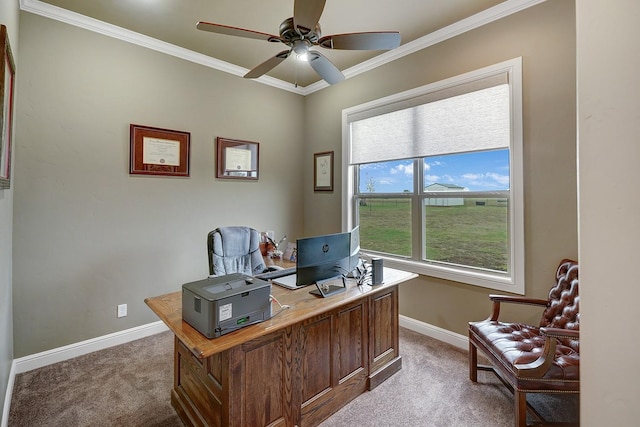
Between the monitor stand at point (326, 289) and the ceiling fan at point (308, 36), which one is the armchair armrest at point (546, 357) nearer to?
the monitor stand at point (326, 289)

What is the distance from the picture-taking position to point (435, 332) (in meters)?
2.93

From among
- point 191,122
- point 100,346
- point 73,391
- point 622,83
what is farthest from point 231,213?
point 622,83

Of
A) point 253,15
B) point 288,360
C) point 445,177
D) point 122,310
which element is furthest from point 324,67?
point 122,310

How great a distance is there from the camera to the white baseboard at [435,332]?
8.95 ft

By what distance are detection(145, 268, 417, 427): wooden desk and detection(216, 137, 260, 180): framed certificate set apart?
196 cm

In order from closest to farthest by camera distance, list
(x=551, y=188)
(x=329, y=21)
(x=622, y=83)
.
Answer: (x=622, y=83), (x=551, y=188), (x=329, y=21)

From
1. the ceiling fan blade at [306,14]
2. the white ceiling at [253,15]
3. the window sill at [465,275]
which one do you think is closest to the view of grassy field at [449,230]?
the window sill at [465,275]

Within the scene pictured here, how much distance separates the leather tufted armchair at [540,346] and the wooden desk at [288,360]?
0.73 m

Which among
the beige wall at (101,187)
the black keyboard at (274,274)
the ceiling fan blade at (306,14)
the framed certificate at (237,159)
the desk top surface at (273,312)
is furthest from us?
the framed certificate at (237,159)

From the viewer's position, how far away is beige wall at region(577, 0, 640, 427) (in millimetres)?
743

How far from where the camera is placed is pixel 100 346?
8.80ft

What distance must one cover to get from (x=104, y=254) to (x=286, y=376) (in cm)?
219

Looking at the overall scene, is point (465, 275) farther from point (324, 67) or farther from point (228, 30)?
point (228, 30)

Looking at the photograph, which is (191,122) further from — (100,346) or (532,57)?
(532,57)
